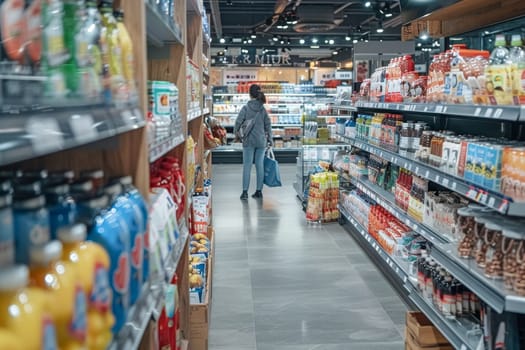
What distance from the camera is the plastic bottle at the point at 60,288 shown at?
102 centimetres

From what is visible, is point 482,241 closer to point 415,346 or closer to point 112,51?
point 415,346

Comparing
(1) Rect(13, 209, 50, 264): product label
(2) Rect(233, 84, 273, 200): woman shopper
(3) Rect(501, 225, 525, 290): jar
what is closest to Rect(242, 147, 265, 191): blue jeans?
(2) Rect(233, 84, 273, 200): woman shopper

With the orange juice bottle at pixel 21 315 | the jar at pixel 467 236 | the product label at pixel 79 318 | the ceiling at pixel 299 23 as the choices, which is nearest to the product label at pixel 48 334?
the orange juice bottle at pixel 21 315

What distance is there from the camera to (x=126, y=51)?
1705mm

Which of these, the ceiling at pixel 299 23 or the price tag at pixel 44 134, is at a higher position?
the ceiling at pixel 299 23

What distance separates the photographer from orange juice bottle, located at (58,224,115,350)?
1.15m

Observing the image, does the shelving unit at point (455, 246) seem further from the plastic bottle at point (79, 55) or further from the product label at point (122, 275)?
the plastic bottle at point (79, 55)

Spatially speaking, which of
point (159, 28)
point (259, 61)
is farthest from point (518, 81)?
point (259, 61)

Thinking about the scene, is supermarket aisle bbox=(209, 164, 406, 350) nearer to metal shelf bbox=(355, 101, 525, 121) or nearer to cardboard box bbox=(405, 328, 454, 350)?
cardboard box bbox=(405, 328, 454, 350)

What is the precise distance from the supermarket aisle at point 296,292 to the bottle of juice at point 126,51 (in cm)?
259

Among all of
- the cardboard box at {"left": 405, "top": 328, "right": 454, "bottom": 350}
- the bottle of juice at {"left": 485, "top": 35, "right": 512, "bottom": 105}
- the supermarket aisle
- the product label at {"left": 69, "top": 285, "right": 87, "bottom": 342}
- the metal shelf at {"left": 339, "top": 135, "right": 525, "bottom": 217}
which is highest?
the bottle of juice at {"left": 485, "top": 35, "right": 512, "bottom": 105}

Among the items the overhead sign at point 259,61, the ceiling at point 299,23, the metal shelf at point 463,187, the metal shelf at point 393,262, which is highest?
the ceiling at point 299,23

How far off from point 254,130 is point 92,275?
26.9 ft

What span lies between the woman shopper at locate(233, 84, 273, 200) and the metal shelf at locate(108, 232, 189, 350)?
7.24 m
